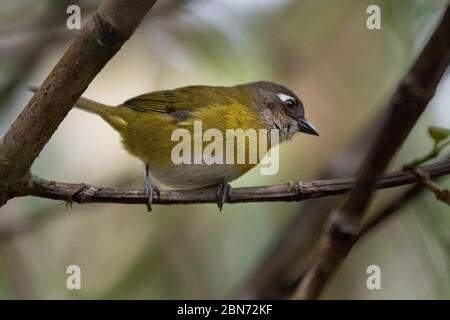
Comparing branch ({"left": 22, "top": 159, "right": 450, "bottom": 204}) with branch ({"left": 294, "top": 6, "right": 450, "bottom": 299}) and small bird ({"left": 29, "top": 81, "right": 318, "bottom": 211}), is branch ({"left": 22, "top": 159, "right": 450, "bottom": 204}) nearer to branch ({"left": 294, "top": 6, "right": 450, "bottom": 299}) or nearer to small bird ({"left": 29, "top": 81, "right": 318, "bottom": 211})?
branch ({"left": 294, "top": 6, "right": 450, "bottom": 299})

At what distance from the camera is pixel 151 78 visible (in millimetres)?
5160

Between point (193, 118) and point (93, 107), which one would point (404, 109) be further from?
point (93, 107)

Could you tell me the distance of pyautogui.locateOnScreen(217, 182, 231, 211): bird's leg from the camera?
2.72 meters

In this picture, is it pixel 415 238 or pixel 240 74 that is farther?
pixel 240 74

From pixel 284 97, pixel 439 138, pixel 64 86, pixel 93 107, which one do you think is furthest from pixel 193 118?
pixel 439 138

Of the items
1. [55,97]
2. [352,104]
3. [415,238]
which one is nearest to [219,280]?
[415,238]

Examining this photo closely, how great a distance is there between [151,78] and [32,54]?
165cm

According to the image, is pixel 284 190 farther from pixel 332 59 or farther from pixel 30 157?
pixel 332 59

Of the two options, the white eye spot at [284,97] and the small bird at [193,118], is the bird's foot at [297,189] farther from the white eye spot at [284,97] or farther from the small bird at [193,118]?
the white eye spot at [284,97]

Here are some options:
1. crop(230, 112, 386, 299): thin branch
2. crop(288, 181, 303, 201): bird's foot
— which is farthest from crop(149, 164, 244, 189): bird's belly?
crop(288, 181, 303, 201): bird's foot

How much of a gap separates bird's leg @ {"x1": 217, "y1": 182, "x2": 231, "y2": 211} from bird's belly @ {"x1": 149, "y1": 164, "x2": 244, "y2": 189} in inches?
3.3

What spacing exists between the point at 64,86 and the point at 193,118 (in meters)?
1.97

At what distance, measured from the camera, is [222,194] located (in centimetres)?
293

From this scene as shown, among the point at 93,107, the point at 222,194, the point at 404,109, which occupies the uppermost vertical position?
the point at 93,107
